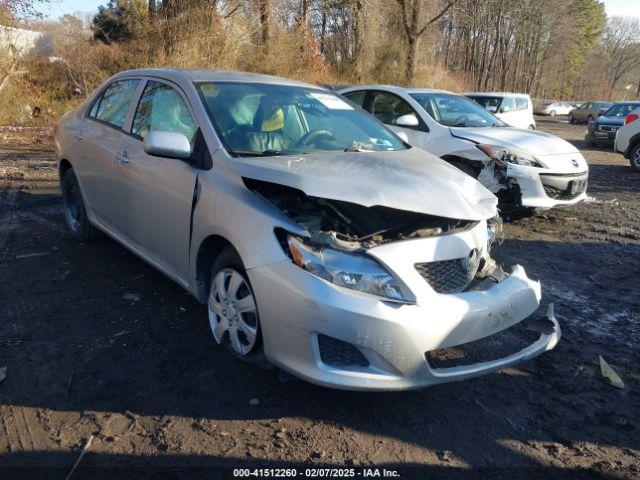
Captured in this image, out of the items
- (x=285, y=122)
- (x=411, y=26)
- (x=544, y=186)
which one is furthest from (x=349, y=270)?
(x=411, y=26)

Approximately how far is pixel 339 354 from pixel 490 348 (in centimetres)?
93

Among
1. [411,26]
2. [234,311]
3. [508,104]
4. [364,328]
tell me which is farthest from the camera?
[411,26]

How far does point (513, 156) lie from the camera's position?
6230 mm

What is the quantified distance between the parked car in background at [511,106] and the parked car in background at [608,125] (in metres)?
2.22

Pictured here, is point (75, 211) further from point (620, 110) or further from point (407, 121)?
point (620, 110)

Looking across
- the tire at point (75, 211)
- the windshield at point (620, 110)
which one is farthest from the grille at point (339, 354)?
the windshield at point (620, 110)

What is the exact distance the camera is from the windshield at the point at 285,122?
11.6 feet

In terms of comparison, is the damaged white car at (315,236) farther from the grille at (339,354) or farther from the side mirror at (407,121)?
the side mirror at (407,121)

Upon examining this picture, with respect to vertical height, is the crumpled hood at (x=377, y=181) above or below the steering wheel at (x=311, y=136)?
below

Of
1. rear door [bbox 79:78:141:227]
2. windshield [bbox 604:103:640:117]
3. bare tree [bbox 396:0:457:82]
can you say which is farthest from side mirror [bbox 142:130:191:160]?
bare tree [bbox 396:0:457:82]

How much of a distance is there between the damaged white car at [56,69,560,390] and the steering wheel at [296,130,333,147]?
1 cm

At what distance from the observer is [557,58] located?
60719 millimetres

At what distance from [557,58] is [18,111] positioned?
60570 mm

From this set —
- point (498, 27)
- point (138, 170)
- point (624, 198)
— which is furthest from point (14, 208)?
point (498, 27)
